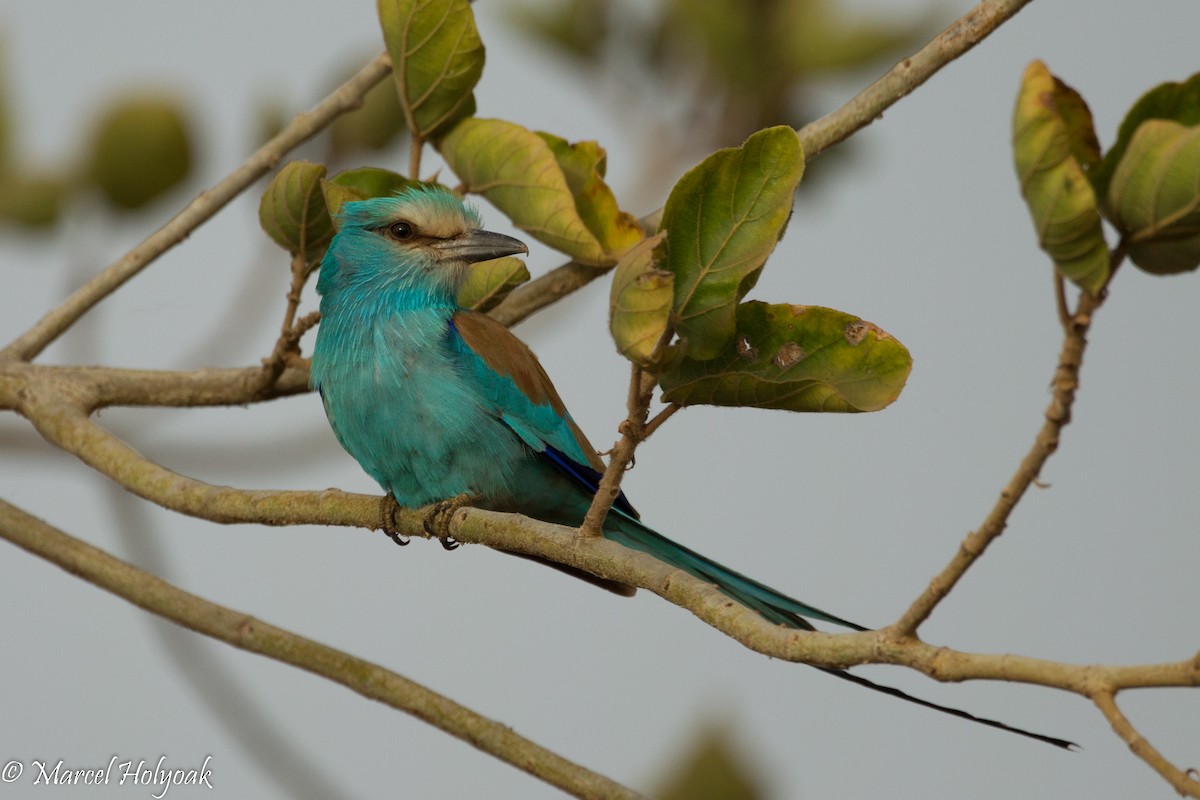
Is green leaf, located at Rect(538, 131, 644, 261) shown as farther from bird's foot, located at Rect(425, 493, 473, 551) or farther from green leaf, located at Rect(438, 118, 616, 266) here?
bird's foot, located at Rect(425, 493, 473, 551)

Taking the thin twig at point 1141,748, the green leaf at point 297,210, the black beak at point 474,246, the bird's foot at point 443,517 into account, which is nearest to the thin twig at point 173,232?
the green leaf at point 297,210

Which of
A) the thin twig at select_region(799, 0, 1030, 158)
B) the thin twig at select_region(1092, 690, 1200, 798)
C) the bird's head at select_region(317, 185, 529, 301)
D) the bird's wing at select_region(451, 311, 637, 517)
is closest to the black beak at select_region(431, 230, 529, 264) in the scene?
the bird's head at select_region(317, 185, 529, 301)

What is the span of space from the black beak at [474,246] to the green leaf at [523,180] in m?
0.35

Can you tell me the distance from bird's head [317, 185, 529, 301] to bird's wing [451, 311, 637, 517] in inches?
7.2

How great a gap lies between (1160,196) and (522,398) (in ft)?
8.13

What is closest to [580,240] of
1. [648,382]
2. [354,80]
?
[354,80]

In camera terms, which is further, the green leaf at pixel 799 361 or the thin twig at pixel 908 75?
the thin twig at pixel 908 75

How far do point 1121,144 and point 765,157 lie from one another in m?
0.55

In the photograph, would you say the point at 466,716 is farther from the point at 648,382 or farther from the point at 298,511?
the point at 648,382

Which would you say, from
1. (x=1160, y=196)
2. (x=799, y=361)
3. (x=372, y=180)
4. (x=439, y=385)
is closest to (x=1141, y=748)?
(x=1160, y=196)

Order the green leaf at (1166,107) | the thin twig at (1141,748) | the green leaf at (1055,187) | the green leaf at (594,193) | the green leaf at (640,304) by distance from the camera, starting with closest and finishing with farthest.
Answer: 1. the thin twig at (1141,748)
2. the green leaf at (1055,187)
3. the green leaf at (1166,107)
4. the green leaf at (640,304)
5. the green leaf at (594,193)

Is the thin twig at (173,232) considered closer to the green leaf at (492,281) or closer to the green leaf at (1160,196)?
the green leaf at (492,281)

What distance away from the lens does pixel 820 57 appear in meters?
3.76

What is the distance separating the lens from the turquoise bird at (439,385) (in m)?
3.80
